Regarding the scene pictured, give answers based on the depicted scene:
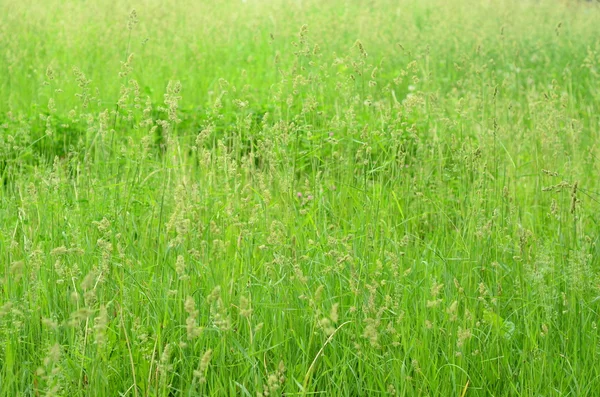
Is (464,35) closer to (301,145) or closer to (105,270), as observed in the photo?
(301,145)

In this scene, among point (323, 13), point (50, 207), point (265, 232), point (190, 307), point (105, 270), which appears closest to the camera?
point (190, 307)

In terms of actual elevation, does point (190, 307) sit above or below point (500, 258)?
above

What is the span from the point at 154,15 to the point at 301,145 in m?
3.99

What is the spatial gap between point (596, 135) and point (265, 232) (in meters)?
2.68

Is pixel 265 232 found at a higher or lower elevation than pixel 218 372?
higher

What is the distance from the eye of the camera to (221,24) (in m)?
7.51

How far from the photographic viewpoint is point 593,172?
167 inches

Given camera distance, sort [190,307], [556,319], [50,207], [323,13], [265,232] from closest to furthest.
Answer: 1. [190,307]
2. [556,319]
3. [265,232]
4. [50,207]
5. [323,13]

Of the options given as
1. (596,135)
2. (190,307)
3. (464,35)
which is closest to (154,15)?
(464,35)

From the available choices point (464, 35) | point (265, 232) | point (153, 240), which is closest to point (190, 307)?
point (265, 232)

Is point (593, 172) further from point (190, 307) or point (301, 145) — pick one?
point (190, 307)

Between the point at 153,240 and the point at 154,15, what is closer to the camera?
the point at 153,240

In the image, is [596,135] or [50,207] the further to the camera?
[596,135]

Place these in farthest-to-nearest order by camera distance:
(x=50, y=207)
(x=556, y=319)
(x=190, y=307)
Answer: (x=50, y=207) < (x=556, y=319) < (x=190, y=307)
